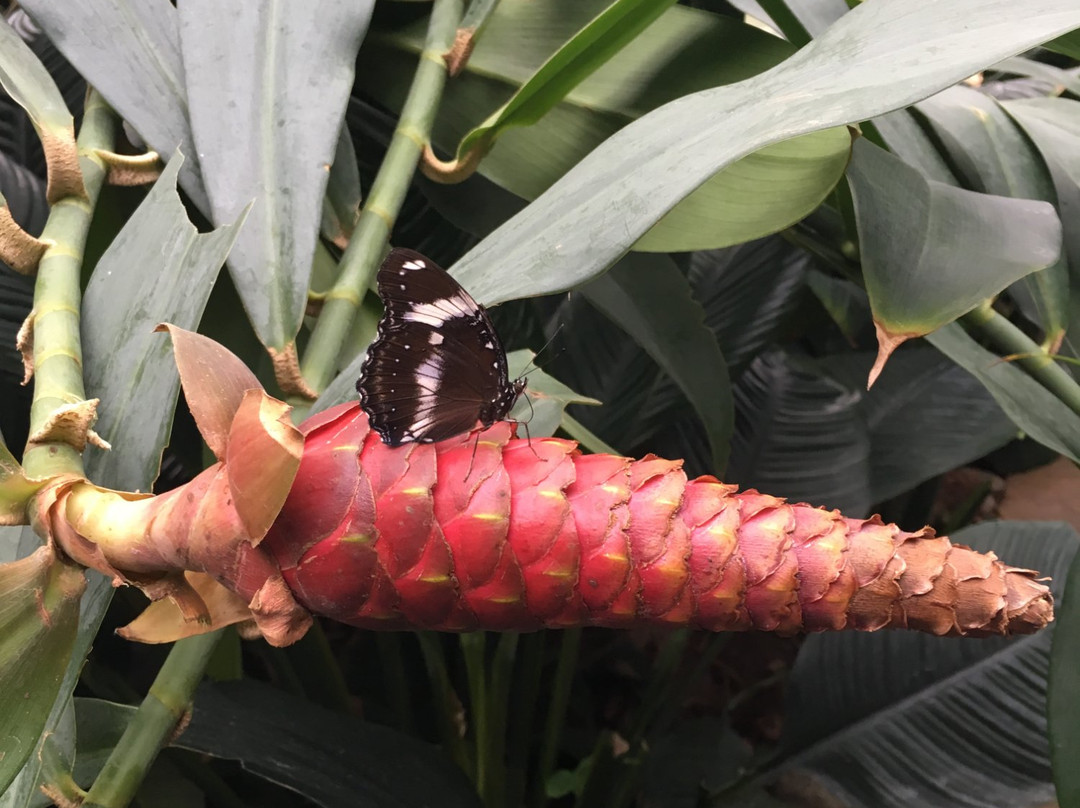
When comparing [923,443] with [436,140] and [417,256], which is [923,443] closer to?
[436,140]

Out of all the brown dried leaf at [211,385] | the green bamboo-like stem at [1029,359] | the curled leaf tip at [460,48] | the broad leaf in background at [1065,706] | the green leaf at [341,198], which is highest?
the curled leaf tip at [460,48]

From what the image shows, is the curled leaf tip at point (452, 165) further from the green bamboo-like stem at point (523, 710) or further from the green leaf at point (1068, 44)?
the green bamboo-like stem at point (523, 710)

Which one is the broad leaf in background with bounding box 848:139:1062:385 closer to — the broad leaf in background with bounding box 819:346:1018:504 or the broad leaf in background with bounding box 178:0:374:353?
the broad leaf in background with bounding box 178:0:374:353

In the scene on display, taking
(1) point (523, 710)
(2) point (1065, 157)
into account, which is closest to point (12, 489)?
(2) point (1065, 157)

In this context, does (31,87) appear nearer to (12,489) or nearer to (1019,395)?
(12,489)

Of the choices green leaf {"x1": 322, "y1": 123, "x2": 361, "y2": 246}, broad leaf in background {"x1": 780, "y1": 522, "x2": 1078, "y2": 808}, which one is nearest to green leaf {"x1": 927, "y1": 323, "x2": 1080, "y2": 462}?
broad leaf in background {"x1": 780, "y1": 522, "x2": 1078, "y2": 808}

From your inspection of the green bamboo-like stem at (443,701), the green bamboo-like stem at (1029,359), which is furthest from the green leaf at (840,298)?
the green bamboo-like stem at (443,701)

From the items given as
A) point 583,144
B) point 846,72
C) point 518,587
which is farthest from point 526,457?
point 583,144

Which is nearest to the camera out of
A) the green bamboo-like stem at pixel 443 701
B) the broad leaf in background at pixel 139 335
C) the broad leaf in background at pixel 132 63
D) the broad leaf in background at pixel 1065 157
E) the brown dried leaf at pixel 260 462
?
the brown dried leaf at pixel 260 462
